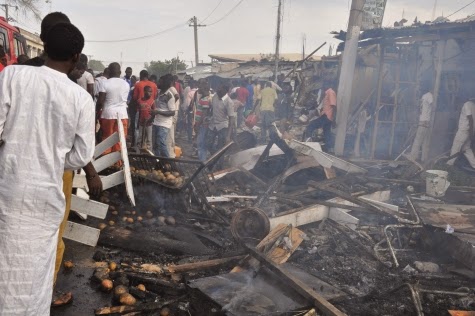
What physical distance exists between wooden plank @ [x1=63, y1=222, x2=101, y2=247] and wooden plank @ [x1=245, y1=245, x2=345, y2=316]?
1.71 m

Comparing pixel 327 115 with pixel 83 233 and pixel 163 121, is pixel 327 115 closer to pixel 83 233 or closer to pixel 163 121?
pixel 163 121

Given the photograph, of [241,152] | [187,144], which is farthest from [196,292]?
[187,144]

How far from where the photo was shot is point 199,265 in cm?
458

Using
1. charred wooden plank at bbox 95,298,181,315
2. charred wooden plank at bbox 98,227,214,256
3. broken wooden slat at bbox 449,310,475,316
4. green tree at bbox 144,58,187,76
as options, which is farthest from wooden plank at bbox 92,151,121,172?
green tree at bbox 144,58,187,76

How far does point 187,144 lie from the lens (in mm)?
13797

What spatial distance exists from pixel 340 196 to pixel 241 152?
293 centimetres

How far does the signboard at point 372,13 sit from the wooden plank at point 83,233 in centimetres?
966

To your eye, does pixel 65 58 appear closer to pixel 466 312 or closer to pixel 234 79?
pixel 466 312

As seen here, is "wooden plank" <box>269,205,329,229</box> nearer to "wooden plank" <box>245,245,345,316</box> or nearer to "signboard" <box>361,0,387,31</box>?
"wooden plank" <box>245,245,345,316</box>

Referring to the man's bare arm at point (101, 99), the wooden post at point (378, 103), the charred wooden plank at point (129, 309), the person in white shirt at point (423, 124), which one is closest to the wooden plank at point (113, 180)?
the charred wooden plank at point (129, 309)

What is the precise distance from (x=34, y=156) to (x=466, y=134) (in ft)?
33.0

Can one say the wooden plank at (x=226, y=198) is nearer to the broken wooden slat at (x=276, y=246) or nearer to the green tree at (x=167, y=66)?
the broken wooden slat at (x=276, y=246)

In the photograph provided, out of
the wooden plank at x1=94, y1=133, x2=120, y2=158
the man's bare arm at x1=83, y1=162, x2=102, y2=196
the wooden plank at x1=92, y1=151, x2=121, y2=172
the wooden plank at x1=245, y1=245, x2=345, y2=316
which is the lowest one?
the wooden plank at x1=245, y1=245, x2=345, y2=316

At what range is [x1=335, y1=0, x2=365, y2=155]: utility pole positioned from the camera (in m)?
11.2
